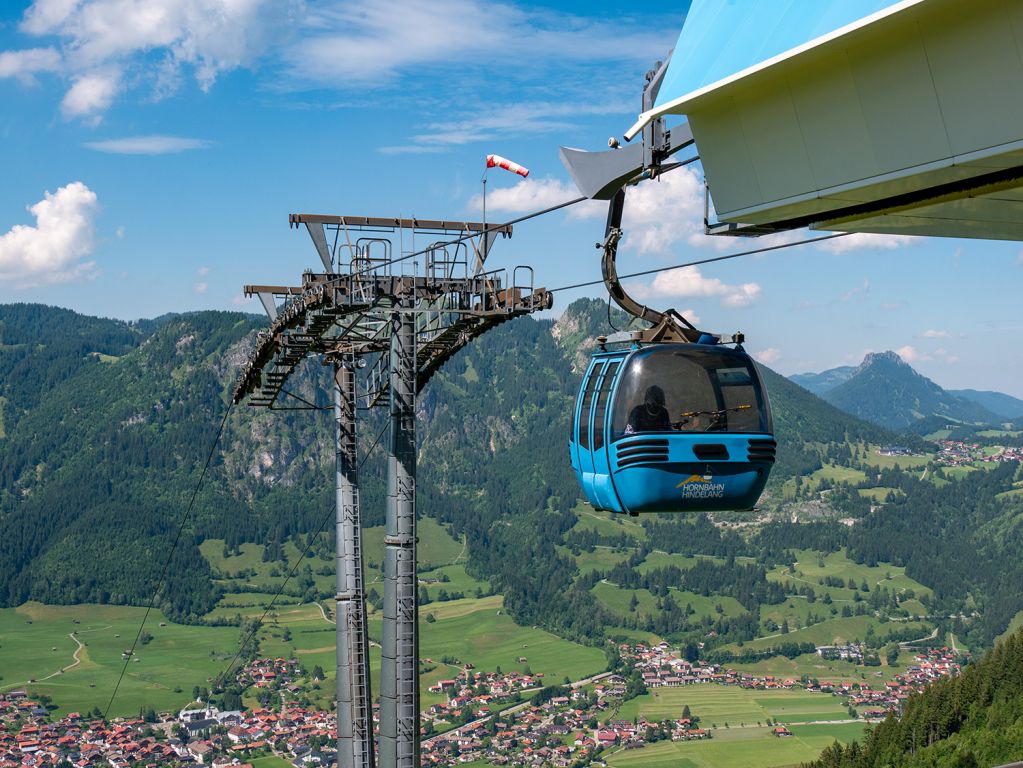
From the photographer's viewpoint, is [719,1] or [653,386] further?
[653,386]

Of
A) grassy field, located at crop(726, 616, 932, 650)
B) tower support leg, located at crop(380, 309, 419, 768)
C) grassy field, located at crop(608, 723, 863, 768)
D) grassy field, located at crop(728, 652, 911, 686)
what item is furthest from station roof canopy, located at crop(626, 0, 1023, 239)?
grassy field, located at crop(726, 616, 932, 650)

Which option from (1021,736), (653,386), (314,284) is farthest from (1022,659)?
(653,386)

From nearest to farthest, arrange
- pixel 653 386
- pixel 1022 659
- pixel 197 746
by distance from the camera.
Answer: pixel 653 386
pixel 1022 659
pixel 197 746

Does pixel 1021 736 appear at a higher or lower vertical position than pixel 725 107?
lower

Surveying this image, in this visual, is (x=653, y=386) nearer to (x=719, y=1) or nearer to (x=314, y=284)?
(x=719, y=1)

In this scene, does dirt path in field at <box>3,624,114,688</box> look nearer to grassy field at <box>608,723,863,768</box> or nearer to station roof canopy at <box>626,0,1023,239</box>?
grassy field at <box>608,723,863,768</box>

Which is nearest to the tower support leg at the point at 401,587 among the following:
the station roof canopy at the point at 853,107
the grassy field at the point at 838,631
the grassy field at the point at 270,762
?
the station roof canopy at the point at 853,107

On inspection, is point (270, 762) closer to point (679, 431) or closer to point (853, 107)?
point (679, 431)
